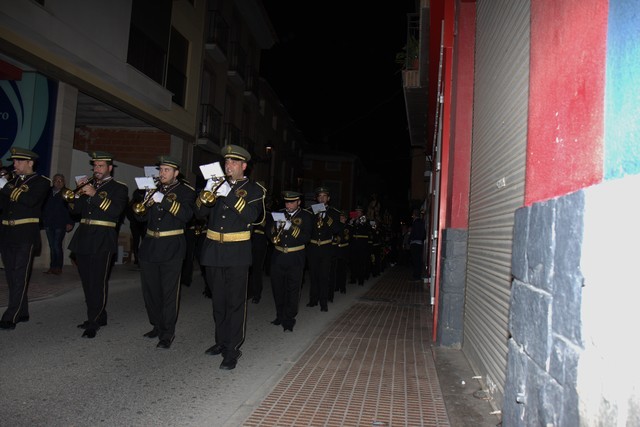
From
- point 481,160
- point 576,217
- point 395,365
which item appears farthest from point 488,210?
point 576,217

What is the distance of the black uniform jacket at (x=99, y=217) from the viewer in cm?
646

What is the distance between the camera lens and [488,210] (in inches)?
202

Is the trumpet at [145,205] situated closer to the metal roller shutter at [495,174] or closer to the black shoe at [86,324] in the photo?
the black shoe at [86,324]

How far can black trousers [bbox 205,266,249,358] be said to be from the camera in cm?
563

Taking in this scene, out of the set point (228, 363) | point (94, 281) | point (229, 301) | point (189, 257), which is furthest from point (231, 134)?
point (228, 363)

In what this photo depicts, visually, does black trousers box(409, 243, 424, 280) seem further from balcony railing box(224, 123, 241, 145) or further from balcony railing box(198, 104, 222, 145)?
balcony railing box(224, 123, 241, 145)

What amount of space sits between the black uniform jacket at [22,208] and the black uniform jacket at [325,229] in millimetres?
4468

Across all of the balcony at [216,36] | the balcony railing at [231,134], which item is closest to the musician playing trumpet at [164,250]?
the balcony at [216,36]

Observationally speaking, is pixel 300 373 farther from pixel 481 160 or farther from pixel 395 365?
pixel 481 160

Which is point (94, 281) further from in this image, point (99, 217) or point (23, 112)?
point (23, 112)

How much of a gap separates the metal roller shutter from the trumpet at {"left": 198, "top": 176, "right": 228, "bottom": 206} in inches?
106

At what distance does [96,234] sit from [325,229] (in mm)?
4325

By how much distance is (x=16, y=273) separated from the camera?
6.47 meters

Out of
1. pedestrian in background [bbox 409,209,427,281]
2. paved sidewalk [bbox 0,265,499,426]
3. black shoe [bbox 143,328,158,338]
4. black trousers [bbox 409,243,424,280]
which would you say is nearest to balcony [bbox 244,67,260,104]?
pedestrian in background [bbox 409,209,427,281]
